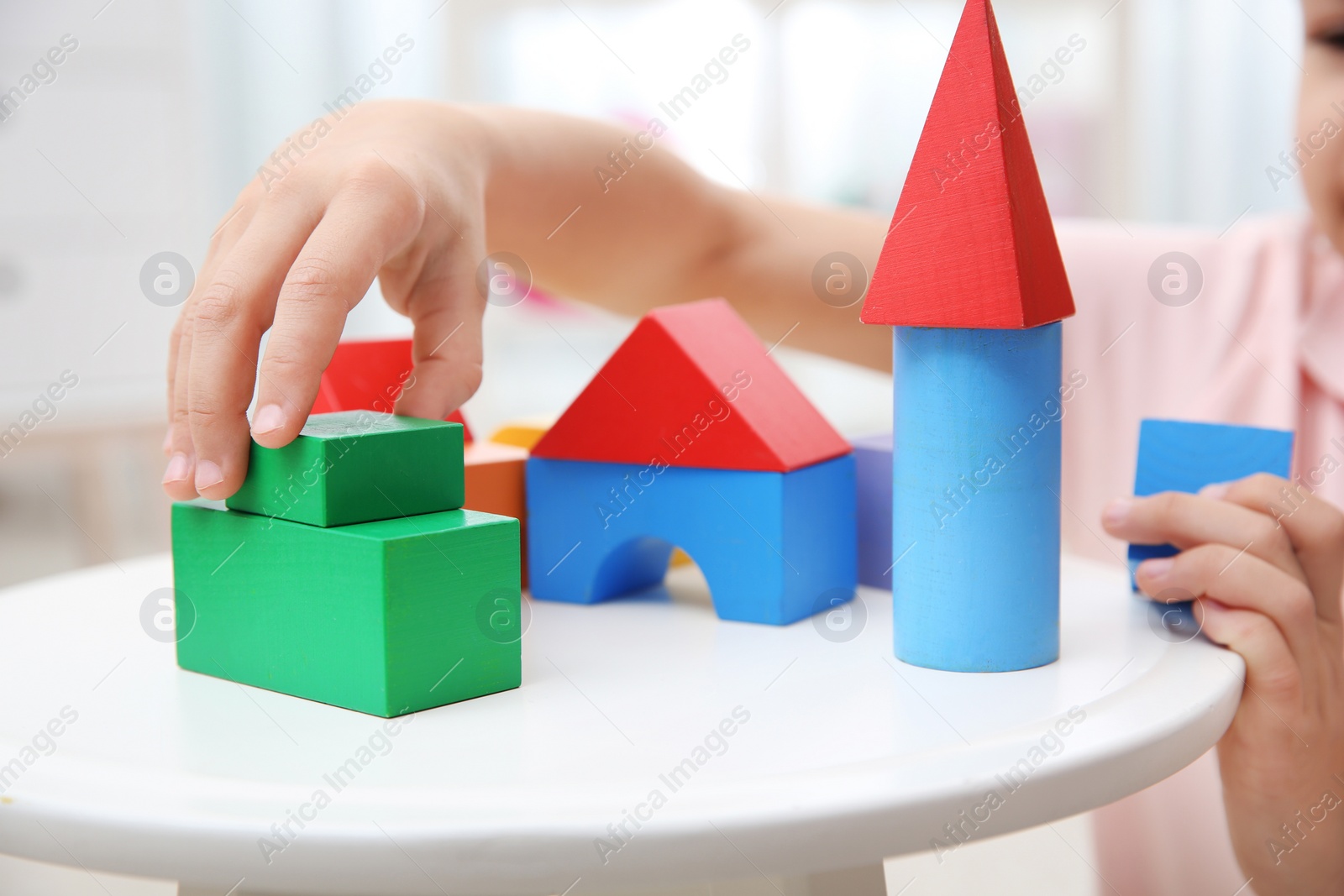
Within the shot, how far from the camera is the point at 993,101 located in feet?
1.79

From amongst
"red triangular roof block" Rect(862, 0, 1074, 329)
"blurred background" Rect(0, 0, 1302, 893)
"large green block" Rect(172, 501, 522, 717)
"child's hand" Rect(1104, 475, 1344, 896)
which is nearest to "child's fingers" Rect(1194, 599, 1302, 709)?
"child's hand" Rect(1104, 475, 1344, 896)

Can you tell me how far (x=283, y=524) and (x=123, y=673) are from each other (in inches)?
4.9

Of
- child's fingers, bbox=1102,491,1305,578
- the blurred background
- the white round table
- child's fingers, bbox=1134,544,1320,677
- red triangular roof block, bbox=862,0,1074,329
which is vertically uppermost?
the blurred background

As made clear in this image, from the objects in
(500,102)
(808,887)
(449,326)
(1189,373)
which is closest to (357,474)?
(449,326)

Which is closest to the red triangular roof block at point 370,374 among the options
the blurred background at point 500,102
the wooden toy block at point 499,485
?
the wooden toy block at point 499,485

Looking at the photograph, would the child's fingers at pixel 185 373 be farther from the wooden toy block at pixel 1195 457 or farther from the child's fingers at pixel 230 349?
the wooden toy block at pixel 1195 457

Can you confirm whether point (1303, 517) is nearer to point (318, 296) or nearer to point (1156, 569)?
point (1156, 569)

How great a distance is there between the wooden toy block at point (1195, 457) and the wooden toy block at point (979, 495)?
146mm

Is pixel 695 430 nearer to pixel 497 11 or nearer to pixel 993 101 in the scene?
pixel 993 101

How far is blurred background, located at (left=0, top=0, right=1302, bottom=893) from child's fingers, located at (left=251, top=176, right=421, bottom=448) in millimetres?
918

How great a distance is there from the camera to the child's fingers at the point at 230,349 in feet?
1.84

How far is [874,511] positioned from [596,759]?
0.33m

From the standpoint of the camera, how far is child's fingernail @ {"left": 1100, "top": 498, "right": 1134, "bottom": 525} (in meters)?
0.65

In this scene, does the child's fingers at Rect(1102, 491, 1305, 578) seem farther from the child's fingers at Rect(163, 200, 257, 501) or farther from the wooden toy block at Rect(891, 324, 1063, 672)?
the child's fingers at Rect(163, 200, 257, 501)
